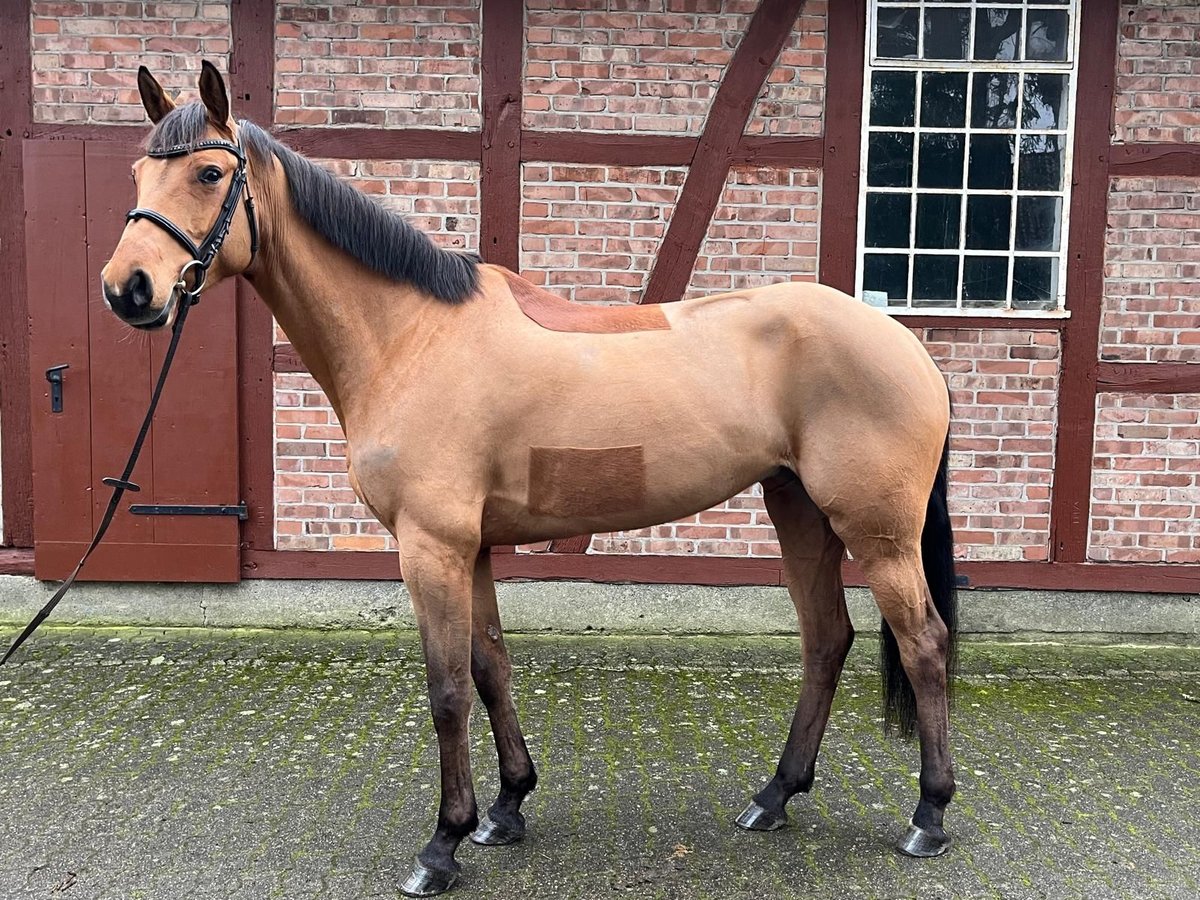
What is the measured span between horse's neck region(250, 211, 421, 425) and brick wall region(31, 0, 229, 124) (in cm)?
293

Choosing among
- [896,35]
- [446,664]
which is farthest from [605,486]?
[896,35]

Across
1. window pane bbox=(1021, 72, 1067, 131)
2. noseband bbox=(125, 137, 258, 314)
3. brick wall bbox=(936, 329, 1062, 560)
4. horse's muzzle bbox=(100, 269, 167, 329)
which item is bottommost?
brick wall bbox=(936, 329, 1062, 560)

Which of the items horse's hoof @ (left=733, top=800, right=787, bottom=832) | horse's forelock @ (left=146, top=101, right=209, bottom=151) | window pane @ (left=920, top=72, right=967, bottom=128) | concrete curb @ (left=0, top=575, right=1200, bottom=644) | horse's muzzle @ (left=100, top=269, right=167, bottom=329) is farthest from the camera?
concrete curb @ (left=0, top=575, right=1200, bottom=644)

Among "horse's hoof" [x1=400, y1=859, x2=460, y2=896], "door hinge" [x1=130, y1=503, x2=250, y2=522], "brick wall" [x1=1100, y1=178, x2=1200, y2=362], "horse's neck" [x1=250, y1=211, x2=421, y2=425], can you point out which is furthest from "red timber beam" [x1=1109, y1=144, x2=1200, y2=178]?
"door hinge" [x1=130, y1=503, x2=250, y2=522]

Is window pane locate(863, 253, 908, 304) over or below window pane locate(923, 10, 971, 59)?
below

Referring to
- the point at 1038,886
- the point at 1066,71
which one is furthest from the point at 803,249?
the point at 1038,886

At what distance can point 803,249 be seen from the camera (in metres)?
4.68

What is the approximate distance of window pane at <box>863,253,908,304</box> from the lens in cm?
473

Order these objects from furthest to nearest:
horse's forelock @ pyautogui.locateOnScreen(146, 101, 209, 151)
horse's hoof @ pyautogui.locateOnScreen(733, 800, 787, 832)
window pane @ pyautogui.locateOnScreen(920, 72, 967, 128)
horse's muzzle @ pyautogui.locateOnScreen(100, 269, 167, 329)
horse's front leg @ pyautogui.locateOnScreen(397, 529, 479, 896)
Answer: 1. window pane @ pyautogui.locateOnScreen(920, 72, 967, 128)
2. horse's hoof @ pyautogui.locateOnScreen(733, 800, 787, 832)
3. horse's front leg @ pyautogui.locateOnScreen(397, 529, 479, 896)
4. horse's forelock @ pyautogui.locateOnScreen(146, 101, 209, 151)
5. horse's muzzle @ pyautogui.locateOnScreen(100, 269, 167, 329)

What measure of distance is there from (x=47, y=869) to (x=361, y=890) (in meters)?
0.94

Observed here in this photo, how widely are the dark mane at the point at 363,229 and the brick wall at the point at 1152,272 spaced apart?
12.5 feet

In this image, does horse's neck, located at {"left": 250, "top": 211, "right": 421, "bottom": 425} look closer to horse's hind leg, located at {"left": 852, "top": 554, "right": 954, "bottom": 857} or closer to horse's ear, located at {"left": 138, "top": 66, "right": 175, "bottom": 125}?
horse's ear, located at {"left": 138, "top": 66, "right": 175, "bottom": 125}

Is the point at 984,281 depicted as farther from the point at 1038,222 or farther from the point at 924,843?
the point at 924,843

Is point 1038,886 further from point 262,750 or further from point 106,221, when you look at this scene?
point 106,221
